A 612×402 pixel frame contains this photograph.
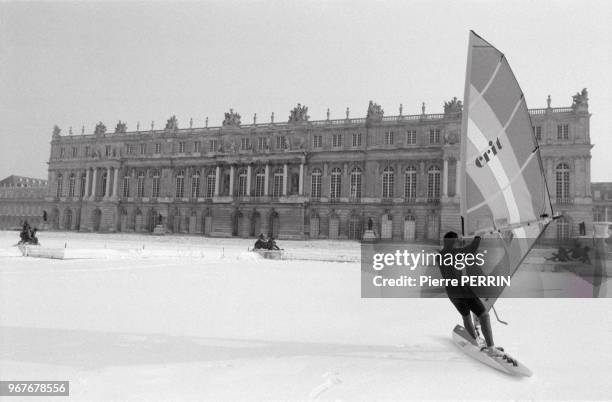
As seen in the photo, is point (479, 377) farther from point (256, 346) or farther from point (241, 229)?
point (241, 229)

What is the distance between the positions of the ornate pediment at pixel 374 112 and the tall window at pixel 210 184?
19484 mm

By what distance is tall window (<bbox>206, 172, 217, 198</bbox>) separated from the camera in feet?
184

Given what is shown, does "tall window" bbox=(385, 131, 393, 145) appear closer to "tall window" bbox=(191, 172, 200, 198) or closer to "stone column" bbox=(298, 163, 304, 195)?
"stone column" bbox=(298, 163, 304, 195)

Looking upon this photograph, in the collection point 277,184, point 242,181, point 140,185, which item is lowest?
point 140,185

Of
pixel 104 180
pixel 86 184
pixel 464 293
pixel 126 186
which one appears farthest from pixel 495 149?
pixel 86 184

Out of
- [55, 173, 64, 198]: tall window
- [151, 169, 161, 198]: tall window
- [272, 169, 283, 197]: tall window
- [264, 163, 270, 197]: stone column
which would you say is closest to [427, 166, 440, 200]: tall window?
[272, 169, 283, 197]: tall window

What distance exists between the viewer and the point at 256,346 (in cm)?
633

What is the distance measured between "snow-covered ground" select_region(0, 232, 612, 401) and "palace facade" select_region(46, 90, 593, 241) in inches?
1384

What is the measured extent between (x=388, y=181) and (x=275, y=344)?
143 feet

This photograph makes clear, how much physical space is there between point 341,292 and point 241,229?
4241 centimetres

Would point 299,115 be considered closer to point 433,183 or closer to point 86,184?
point 433,183

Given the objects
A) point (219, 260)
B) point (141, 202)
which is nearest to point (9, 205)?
point (141, 202)

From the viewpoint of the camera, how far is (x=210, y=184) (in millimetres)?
56531

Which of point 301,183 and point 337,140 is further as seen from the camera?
point 301,183
